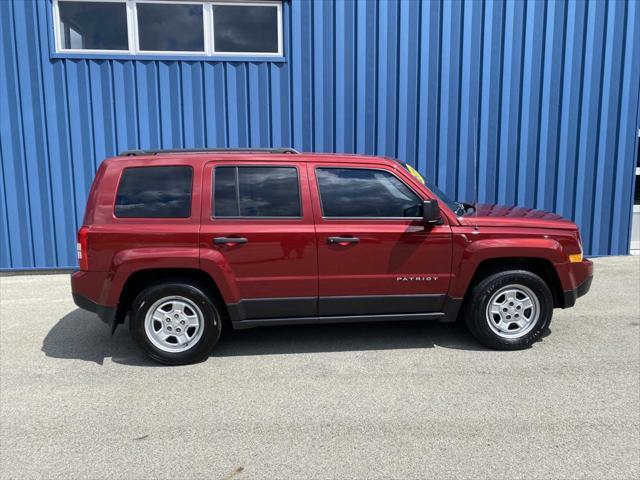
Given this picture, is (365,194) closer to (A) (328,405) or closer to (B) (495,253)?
(B) (495,253)

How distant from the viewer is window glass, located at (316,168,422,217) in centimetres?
413

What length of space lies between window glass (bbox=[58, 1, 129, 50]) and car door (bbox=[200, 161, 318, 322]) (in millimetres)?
4505

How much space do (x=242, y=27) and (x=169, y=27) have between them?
1.10 m

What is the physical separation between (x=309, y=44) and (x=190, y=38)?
6.03 ft

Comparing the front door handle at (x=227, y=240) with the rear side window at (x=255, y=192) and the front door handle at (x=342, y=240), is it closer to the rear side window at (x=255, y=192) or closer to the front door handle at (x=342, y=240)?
the rear side window at (x=255, y=192)

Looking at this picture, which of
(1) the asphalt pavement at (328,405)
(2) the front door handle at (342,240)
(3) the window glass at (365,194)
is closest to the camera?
(1) the asphalt pavement at (328,405)

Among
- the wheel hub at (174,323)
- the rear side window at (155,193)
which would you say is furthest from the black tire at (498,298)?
the rear side window at (155,193)

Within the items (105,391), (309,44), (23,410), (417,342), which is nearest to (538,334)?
(417,342)

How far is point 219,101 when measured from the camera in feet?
23.9

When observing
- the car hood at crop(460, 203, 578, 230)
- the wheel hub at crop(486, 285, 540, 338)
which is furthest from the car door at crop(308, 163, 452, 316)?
the wheel hub at crop(486, 285, 540, 338)

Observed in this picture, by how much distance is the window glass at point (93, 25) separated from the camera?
23.2 ft

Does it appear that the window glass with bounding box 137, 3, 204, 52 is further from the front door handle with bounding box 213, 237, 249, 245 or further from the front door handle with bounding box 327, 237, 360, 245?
the front door handle with bounding box 327, 237, 360, 245

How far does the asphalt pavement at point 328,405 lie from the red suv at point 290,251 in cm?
36

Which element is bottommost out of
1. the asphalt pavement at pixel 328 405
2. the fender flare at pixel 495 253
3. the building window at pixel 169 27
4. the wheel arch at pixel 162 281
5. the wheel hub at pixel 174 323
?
the asphalt pavement at pixel 328 405
